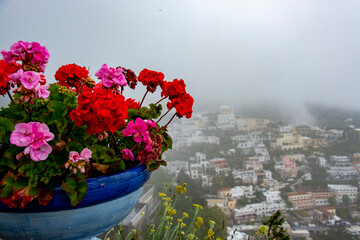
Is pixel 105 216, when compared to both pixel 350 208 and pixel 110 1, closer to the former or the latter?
pixel 110 1

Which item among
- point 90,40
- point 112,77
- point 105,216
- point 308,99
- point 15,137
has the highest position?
point 308,99

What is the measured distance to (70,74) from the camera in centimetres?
87

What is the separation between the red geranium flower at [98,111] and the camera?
0.52 meters

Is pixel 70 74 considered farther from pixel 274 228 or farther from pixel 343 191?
pixel 343 191

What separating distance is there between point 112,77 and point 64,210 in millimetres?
413

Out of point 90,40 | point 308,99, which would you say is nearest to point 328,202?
point 90,40

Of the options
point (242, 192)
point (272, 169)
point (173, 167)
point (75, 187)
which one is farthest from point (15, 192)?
point (272, 169)

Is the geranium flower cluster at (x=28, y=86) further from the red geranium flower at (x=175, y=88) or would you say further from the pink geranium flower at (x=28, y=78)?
the red geranium flower at (x=175, y=88)

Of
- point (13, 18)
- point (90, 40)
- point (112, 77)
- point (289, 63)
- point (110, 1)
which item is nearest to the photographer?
point (112, 77)

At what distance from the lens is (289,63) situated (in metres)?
27.3

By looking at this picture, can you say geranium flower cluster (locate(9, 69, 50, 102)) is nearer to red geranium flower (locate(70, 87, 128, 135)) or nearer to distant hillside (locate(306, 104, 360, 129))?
red geranium flower (locate(70, 87, 128, 135))

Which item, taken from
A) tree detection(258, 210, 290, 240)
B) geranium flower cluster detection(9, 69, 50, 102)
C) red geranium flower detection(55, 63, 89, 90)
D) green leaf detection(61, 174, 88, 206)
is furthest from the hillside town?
geranium flower cluster detection(9, 69, 50, 102)

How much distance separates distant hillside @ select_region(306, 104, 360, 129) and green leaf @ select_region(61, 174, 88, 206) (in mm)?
13159

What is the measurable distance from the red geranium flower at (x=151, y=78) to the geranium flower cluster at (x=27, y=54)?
35 cm
